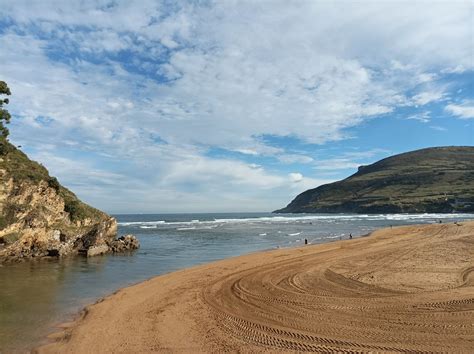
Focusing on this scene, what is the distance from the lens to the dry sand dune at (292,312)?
34.6ft

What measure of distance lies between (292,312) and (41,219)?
28275 millimetres

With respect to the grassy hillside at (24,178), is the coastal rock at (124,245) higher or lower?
lower

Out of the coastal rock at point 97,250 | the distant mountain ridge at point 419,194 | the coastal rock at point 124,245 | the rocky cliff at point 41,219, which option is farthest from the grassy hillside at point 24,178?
the distant mountain ridge at point 419,194

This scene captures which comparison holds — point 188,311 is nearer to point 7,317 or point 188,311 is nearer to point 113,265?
point 7,317

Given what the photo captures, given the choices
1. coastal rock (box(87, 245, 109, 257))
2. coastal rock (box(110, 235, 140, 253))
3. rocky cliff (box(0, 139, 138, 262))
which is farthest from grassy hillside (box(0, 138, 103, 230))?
coastal rock (box(87, 245, 109, 257))

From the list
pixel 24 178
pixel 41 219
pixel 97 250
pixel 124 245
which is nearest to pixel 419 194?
pixel 124 245

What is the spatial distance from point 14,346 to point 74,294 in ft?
26.0

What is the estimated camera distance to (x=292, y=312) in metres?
13.6

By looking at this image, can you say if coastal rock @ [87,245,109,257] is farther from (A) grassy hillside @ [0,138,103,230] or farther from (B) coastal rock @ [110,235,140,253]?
(A) grassy hillside @ [0,138,103,230]

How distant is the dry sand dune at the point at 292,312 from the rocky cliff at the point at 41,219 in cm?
1674

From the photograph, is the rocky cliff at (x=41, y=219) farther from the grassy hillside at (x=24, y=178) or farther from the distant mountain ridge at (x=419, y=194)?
the distant mountain ridge at (x=419, y=194)

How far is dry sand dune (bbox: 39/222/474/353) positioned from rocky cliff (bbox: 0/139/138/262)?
659 inches

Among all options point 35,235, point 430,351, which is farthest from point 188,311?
point 35,235

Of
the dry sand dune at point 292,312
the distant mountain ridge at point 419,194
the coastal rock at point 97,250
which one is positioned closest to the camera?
the dry sand dune at point 292,312
